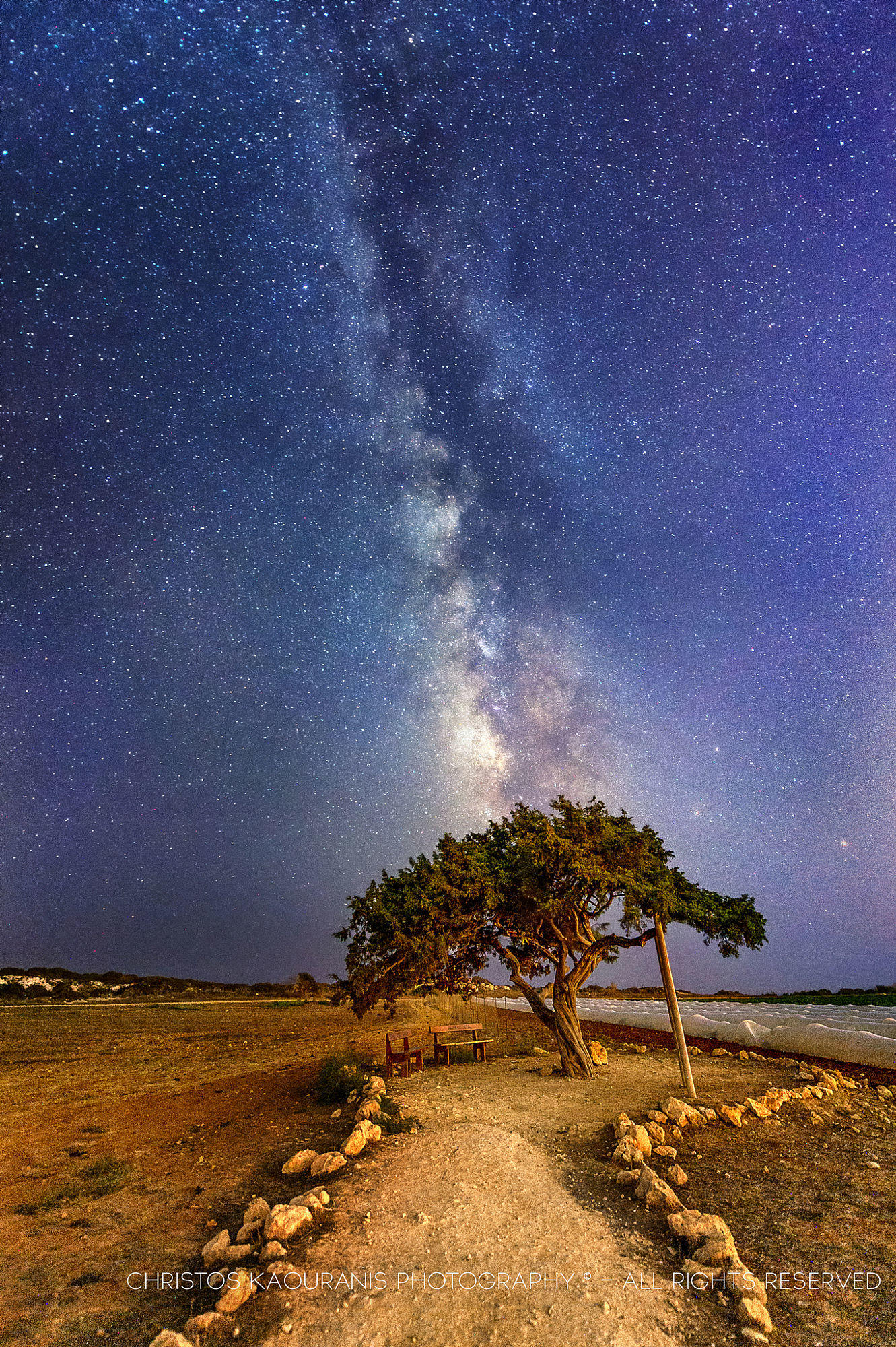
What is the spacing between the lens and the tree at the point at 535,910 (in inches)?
606

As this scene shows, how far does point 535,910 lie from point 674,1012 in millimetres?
4235

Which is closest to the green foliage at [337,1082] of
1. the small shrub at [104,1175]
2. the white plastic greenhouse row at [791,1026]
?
the small shrub at [104,1175]

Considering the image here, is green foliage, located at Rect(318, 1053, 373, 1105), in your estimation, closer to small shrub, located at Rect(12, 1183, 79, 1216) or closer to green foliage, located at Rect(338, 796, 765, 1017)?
green foliage, located at Rect(338, 796, 765, 1017)

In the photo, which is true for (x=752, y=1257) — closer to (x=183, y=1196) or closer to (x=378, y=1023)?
(x=183, y=1196)

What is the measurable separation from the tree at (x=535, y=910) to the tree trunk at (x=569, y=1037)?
0.11ft

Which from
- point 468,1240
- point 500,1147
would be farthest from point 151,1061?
point 468,1240

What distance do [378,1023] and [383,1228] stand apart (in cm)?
3462

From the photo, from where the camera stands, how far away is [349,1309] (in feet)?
19.8

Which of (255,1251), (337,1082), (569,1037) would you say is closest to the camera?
(255,1251)

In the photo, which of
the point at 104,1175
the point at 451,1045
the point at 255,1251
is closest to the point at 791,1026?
the point at 451,1045

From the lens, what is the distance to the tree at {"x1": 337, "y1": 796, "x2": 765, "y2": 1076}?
1539 cm

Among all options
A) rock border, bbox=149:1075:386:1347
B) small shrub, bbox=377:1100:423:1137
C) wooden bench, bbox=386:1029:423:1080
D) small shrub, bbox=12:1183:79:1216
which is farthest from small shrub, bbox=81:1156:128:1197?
wooden bench, bbox=386:1029:423:1080

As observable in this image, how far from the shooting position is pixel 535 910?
53.8ft

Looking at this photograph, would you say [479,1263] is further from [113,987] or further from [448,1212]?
[113,987]
